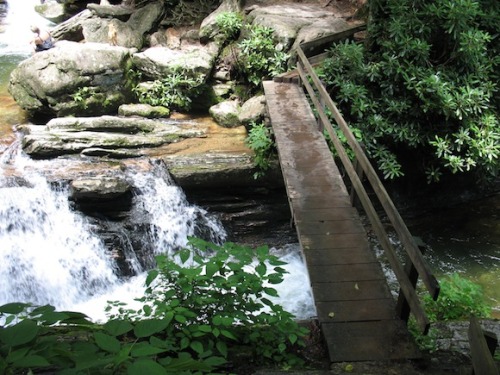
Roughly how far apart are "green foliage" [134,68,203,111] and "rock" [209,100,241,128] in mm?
674

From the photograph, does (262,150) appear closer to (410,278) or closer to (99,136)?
(99,136)

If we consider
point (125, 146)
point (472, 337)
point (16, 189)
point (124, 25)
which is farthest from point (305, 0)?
point (472, 337)

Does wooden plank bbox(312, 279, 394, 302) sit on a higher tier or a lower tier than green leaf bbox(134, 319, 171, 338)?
lower

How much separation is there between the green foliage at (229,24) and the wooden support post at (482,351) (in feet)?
30.8

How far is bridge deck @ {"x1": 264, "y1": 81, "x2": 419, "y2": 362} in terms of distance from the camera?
11.2 ft

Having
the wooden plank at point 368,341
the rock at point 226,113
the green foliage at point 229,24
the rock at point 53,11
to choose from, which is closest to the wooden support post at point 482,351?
the wooden plank at point 368,341

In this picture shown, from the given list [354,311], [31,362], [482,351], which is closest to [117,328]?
[31,362]

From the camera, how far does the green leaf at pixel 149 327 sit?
1.85 meters

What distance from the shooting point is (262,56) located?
31.4ft

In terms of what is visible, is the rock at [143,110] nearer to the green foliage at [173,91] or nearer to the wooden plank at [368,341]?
the green foliage at [173,91]

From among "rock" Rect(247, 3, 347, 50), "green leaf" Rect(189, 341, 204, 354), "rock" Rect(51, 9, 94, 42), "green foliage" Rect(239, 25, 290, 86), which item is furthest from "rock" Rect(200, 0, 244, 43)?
"green leaf" Rect(189, 341, 204, 354)

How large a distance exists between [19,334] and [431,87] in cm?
673

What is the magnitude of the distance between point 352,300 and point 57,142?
20.4ft

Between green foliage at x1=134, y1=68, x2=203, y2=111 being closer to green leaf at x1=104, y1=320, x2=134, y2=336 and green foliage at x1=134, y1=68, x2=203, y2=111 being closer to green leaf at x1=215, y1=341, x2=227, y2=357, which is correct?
green leaf at x1=215, y1=341, x2=227, y2=357
